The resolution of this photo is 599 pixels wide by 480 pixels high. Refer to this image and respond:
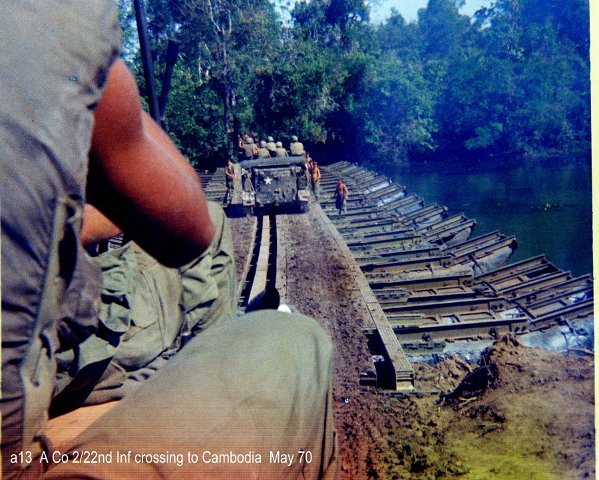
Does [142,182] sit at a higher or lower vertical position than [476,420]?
higher

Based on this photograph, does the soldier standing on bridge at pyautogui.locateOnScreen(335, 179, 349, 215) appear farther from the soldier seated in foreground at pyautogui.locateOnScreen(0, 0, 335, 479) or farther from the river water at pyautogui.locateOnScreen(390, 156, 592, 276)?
the soldier seated in foreground at pyautogui.locateOnScreen(0, 0, 335, 479)

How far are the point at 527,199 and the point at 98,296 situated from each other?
30409mm

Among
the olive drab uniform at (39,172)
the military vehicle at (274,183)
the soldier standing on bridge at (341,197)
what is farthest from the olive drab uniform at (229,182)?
the olive drab uniform at (39,172)

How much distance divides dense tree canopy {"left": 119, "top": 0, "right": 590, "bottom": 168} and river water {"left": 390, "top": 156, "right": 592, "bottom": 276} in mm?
2286

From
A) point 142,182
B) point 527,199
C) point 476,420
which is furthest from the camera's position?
point 527,199

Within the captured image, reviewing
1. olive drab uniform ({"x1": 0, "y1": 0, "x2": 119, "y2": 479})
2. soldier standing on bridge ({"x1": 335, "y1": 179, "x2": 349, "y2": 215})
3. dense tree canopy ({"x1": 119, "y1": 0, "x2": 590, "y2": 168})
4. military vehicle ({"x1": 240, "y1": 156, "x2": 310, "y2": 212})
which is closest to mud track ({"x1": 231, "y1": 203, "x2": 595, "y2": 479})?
olive drab uniform ({"x1": 0, "y1": 0, "x2": 119, "y2": 479})

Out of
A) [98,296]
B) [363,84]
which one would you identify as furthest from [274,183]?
[363,84]

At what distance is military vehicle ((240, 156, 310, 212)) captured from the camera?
1867 cm

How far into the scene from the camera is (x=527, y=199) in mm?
29531

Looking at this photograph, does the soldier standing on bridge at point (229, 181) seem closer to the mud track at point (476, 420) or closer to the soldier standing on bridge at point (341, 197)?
the soldier standing on bridge at point (341, 197)

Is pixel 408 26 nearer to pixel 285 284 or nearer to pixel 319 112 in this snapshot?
pixel 319 112

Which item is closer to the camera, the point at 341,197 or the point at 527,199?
the point at 341,197

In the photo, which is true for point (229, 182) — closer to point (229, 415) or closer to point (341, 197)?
point (341, 197)

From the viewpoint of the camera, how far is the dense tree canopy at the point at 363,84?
82.7ft
